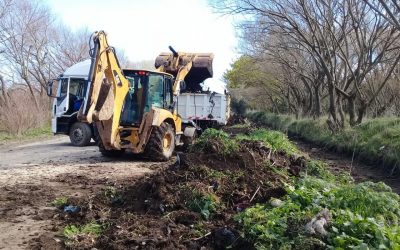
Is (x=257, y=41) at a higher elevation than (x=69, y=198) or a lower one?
higher

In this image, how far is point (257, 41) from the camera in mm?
24766

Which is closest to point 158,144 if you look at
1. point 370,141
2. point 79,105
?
point 79,105

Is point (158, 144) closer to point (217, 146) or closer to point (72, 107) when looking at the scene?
point (217, 146)

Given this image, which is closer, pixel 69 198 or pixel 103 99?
pixel 69 198

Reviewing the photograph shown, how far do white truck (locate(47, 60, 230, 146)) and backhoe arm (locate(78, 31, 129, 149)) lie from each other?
340cm

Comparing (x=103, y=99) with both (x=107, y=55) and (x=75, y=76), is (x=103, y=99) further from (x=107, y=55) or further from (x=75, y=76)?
(x=75, y=76)

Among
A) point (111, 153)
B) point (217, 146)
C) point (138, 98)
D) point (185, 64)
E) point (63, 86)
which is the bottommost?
point (111, 153)

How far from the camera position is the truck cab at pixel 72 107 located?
15.5 m

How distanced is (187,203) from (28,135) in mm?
18322

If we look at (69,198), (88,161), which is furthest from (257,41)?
(69,198)

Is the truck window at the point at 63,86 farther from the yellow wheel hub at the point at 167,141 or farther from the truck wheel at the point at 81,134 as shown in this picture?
the yellow wheel hub at the point at 167,141

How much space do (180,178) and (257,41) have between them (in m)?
19.2

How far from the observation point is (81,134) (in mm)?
15492

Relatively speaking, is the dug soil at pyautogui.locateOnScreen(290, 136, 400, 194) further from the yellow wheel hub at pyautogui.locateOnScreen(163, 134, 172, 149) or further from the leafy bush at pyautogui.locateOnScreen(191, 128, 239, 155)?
the yellow wheel hub at pyautogui.locateOnScreen(163, 134, 172, 149)
